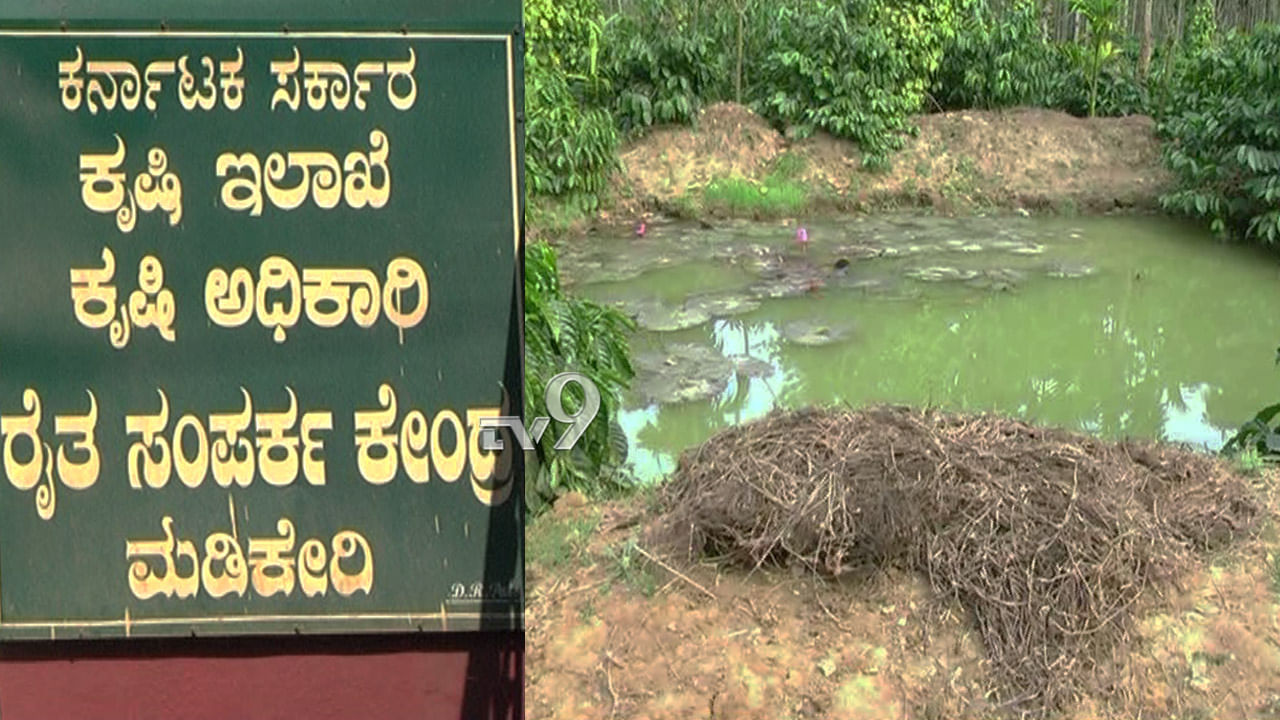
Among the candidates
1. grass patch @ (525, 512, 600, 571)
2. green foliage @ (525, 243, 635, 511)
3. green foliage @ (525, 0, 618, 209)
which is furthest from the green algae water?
grass patch @ (525, 512, 600, 571)

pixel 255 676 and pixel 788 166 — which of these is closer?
pixel 255 676

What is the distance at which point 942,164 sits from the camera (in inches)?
444

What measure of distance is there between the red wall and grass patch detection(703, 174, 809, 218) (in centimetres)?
917

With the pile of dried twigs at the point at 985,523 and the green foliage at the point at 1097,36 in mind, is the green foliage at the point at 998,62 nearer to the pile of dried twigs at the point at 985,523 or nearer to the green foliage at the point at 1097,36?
the green foliage at the point at 1097,36

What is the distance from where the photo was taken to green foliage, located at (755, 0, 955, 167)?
439 inches

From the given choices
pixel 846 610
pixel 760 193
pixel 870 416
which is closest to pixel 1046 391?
pixel 870 416

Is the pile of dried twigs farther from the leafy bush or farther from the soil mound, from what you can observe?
the leafy bush

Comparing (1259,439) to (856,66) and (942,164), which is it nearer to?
(942,164)

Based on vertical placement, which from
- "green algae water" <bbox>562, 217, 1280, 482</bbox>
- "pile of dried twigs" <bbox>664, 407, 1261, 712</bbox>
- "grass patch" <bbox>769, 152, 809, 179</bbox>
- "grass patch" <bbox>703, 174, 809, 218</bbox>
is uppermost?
"grass patch" <bbox>769, 152, 809, 179</bbox>

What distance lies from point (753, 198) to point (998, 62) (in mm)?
3078

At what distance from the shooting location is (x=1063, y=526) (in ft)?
9.11

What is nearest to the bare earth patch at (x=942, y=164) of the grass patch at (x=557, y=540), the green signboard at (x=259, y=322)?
the grass patch at (x=557, y=540)

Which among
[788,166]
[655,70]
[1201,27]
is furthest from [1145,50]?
[655,70]

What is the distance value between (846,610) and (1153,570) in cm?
72
